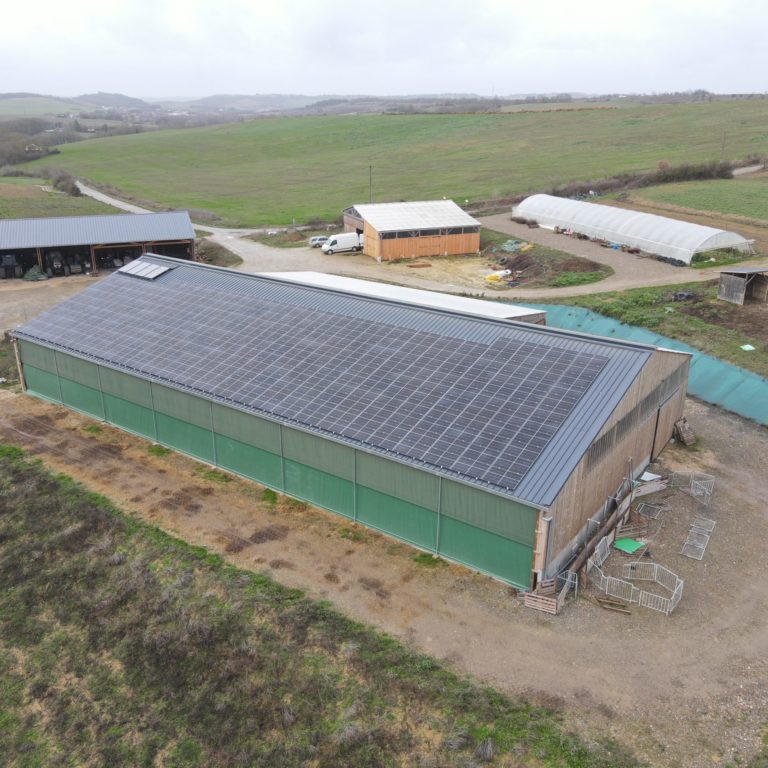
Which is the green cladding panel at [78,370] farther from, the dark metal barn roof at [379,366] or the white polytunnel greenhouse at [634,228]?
the white polytunnel greenhouse at [634,228]

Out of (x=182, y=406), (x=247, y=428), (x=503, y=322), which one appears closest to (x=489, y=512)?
(x=503, y=322)

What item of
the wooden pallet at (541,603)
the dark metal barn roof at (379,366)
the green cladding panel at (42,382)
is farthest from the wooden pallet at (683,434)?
the green cladding panel at (42,382)

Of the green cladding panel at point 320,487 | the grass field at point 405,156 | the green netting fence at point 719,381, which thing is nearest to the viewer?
the green cladding panel at point 320,487

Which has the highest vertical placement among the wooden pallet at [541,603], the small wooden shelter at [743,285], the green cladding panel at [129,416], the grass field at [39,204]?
the grass field at [39,204]

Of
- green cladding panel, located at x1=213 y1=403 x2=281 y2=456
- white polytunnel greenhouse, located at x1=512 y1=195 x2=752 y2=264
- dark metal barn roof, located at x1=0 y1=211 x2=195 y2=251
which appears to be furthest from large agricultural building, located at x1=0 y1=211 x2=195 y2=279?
green cladding panel, located at x1=213 y1=403 x2=281 y2=456

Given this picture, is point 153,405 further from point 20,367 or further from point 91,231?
point 91,231

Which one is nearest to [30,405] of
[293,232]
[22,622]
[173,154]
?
[22,622]
